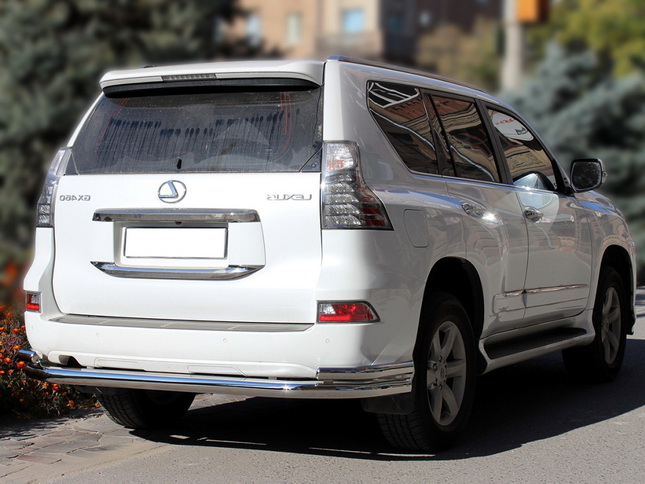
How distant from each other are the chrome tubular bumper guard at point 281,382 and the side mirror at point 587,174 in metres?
2.77

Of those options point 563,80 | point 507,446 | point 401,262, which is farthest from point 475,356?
point 563,80

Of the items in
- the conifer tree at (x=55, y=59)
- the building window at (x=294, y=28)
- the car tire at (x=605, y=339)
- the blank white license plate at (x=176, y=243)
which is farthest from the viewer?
the building window at (x=294, y=28)

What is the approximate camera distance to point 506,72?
54.4 feet

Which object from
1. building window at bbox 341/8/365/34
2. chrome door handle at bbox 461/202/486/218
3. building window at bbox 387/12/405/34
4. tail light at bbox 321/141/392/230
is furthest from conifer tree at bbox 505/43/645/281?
A: building window at bbox 387/12/405/34

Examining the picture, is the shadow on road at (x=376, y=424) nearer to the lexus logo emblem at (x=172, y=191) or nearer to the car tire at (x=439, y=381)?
the car tire at (x=439, y=381)

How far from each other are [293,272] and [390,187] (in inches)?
25.6

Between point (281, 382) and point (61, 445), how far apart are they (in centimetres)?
163

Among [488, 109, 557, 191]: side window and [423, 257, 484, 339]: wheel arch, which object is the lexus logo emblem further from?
[488, 109, 557, 191]: side window

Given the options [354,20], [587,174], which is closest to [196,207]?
[587,174]

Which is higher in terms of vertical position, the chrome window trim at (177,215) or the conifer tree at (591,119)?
the conifer tree at (591,119)

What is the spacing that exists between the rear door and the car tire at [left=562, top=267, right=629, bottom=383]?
11.0 ft

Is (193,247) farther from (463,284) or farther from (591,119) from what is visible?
(591,119)

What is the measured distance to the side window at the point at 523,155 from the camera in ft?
22.4

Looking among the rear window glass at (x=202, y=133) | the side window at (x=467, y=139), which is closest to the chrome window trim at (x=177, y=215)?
the rear window glass at (x=202, y=133)
